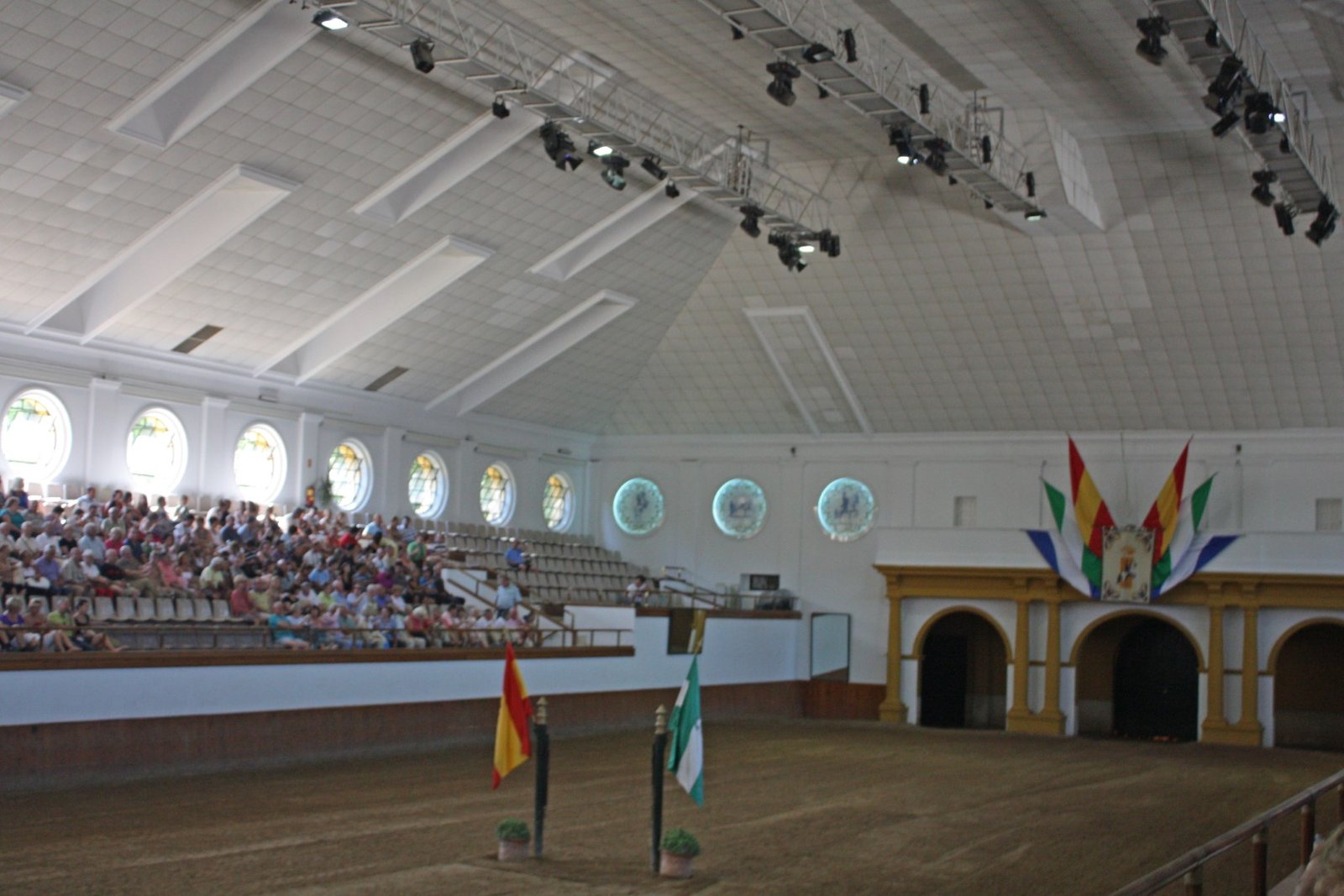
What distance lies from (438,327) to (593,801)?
13.2 metres

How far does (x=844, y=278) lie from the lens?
2877 cm

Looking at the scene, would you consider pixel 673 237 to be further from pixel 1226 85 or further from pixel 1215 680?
pixel 1215 680

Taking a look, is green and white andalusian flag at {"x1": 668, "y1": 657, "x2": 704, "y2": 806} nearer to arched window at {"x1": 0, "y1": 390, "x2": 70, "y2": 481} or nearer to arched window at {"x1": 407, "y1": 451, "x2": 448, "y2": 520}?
arched window at {"x1": 0, "y1": 390, "x2": 70, "y2": 481}

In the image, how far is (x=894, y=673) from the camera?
102ft

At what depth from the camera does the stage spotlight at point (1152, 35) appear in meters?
16.0

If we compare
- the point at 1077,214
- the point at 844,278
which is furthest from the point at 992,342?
the point at 1077,214

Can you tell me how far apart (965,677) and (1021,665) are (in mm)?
2585

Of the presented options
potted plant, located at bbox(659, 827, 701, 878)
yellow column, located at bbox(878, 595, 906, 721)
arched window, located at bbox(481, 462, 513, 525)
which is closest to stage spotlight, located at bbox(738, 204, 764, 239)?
yellow column, located at bbox(878, 595, 906, 721)

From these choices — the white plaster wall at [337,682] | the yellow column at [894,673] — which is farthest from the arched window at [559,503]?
Result: the yellow column at [894,673]

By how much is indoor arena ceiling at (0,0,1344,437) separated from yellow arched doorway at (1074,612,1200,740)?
4306 millimetres

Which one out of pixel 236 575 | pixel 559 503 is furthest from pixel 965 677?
pixel 236 575

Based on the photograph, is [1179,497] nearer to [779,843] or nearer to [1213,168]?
[1213,168]

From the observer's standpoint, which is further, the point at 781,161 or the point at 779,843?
the point at 781,161

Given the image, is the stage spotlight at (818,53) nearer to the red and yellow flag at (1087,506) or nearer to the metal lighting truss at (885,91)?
the metal lighting truss at (885,91)
